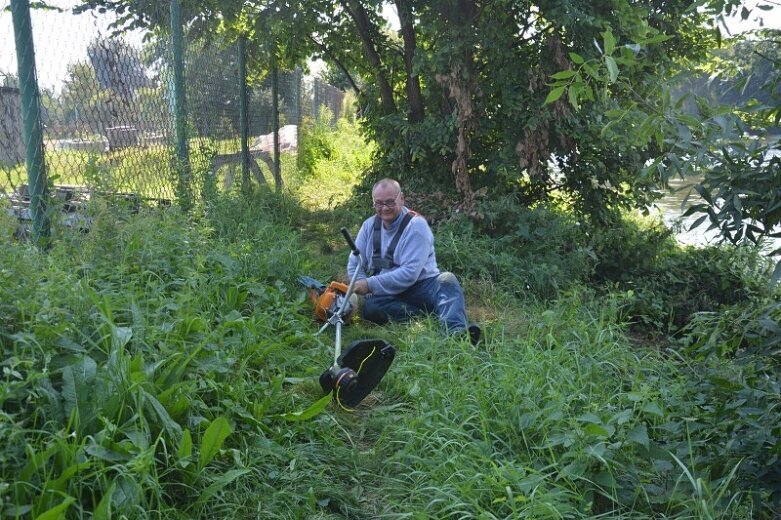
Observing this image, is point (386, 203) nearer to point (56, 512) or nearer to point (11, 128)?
point (11, 128)

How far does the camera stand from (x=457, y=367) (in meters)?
4.22

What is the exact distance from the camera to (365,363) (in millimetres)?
3984

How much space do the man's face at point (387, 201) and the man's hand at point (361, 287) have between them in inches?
21.7

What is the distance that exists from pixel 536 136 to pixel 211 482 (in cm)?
620

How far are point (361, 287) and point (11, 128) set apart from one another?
92.9 inches

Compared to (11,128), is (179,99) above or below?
above

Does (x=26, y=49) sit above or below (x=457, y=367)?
above

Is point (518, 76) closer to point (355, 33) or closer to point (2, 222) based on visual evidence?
point (355, 33)

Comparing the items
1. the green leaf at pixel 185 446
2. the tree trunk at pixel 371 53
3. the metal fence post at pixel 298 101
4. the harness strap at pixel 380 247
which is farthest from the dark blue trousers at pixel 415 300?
the metal fence post at pixel 298 101

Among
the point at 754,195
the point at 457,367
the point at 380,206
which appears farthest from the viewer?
the point at 380,206

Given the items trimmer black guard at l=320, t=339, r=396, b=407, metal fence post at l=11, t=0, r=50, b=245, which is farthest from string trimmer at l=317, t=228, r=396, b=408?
metal fence post at l=11, t=0, r=50, b=245

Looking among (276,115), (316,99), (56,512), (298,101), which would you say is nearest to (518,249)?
(276,115)

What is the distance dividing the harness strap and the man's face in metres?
0.09

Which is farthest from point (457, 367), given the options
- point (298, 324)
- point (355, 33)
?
point (355, 33)
